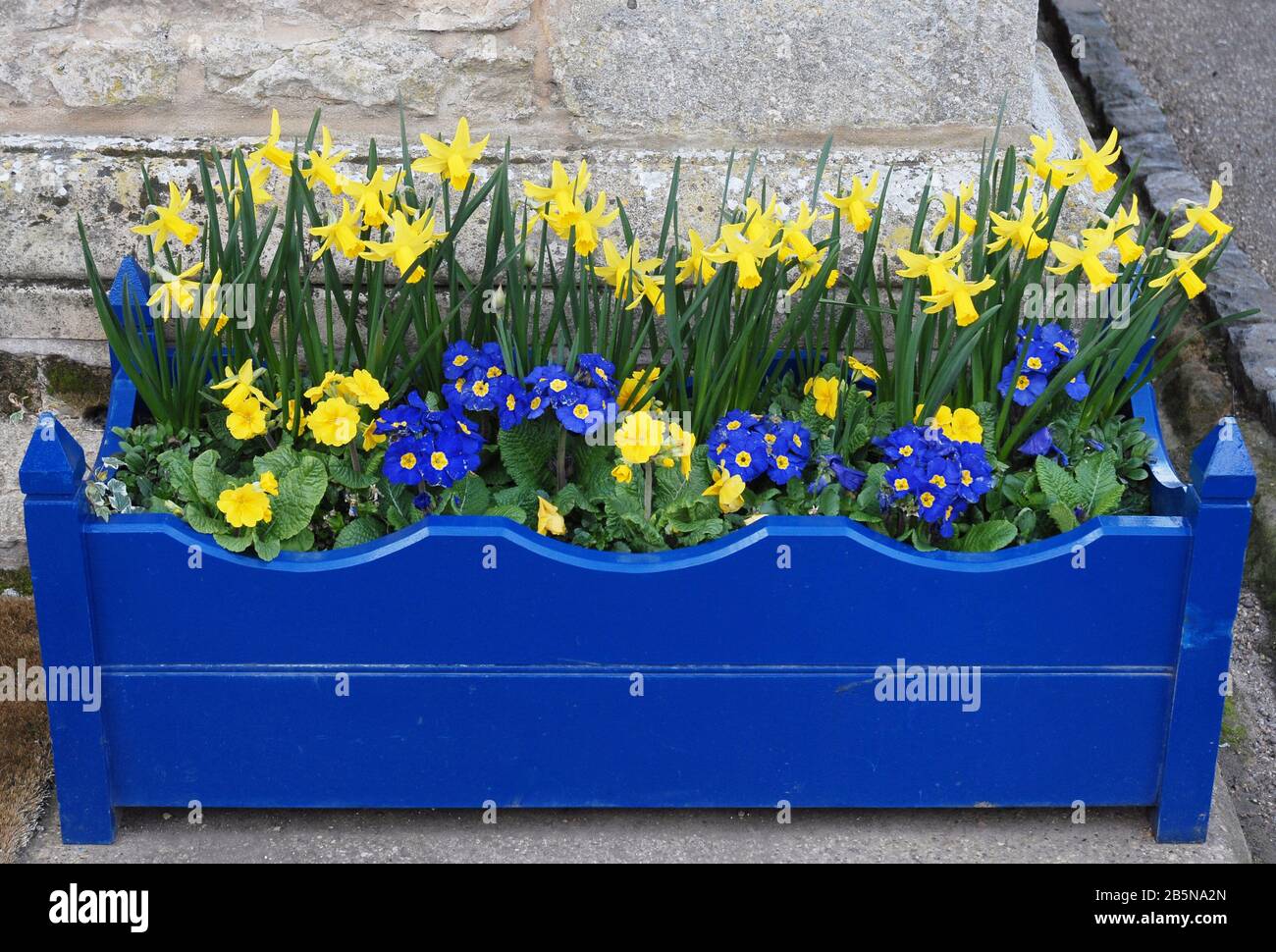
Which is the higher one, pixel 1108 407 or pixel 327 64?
pixel 327 64

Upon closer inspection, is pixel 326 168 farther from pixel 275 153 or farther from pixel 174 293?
pixel 174 293

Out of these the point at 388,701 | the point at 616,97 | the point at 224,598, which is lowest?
the point at 388,701

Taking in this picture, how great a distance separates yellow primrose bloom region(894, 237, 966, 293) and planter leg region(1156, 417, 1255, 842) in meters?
0.45

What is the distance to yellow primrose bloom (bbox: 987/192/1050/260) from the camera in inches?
83.0

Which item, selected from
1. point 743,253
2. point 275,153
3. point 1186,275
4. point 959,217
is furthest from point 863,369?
point 275,153

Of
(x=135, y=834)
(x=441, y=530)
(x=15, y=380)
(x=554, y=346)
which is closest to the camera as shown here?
(x=441, y=530)

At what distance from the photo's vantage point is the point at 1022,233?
2.11m

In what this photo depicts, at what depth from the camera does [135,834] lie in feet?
7.43

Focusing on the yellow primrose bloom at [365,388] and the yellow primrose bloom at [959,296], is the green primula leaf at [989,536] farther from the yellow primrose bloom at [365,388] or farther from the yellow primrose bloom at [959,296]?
the yellow primrose bloom at [365,388]

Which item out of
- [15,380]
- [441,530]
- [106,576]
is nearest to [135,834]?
[106,576]

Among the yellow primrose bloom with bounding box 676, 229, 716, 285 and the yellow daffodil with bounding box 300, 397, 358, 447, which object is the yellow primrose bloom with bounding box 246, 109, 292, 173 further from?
the yellow primrose bloom with bounding box 676, 229, 716, 285

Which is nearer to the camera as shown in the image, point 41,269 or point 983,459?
point 983,459

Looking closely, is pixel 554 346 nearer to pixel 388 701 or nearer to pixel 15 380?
pixel 388 701

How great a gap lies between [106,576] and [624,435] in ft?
2.60
